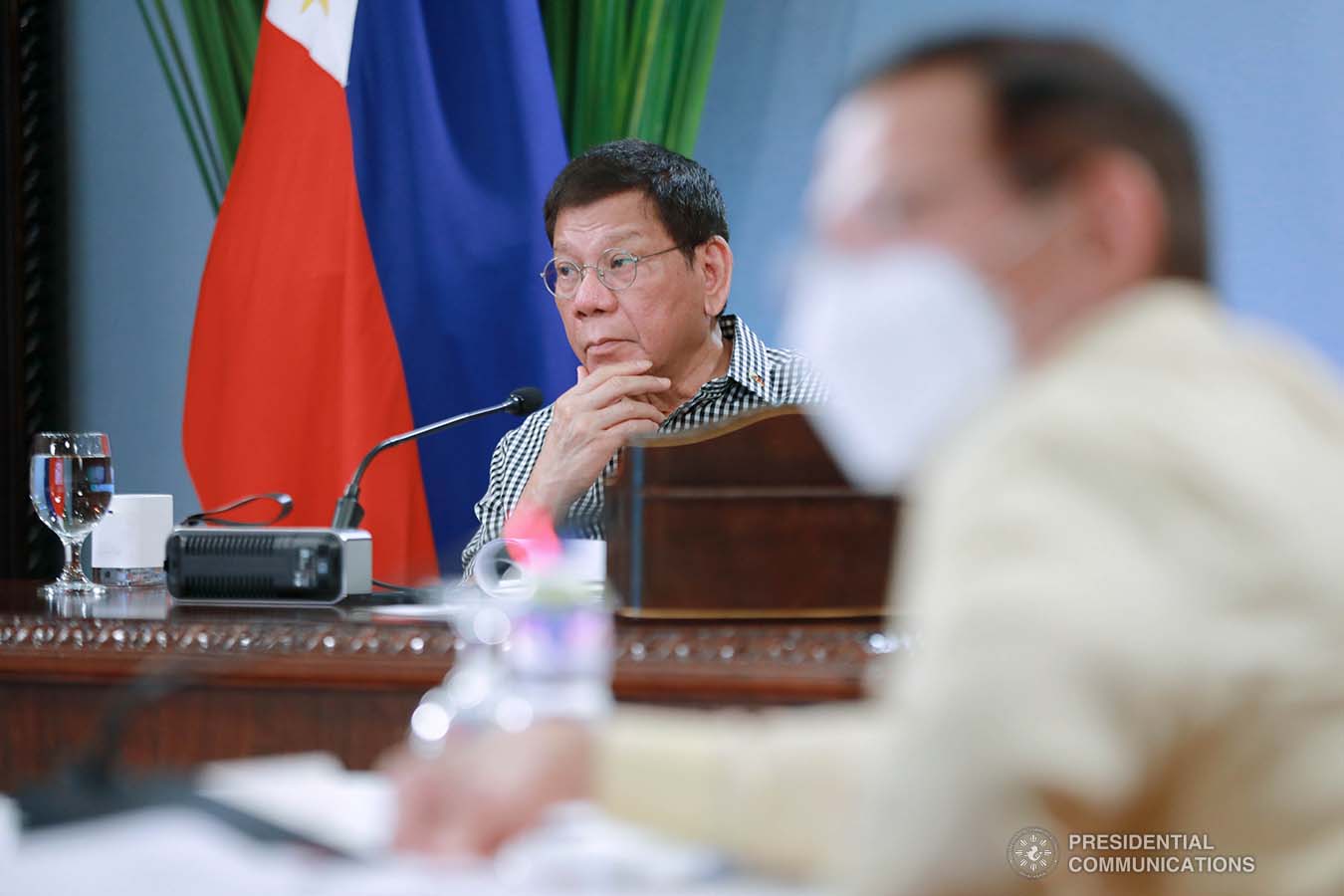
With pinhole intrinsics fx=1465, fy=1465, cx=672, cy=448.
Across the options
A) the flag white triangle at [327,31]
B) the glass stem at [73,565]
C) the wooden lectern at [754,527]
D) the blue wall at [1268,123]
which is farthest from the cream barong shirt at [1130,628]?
the flag white triangle at [327,31]

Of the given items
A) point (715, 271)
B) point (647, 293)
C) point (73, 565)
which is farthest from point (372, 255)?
point (73, 565)

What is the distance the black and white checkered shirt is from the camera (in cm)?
262

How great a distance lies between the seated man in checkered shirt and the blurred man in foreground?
6.33 feet

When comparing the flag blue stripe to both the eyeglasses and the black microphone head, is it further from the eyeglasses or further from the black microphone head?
the black microphone head

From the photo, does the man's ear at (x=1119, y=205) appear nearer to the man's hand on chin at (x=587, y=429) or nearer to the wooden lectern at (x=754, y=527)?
the wooden lectern at (x=754, y=527)

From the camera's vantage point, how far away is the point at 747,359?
2.72m

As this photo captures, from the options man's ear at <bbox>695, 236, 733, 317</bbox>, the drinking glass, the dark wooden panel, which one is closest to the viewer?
the drinking glass

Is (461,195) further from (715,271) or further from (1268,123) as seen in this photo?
(1268,123)

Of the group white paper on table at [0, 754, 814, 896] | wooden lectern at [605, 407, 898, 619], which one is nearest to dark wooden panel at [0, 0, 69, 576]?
wooden lectern at [605, 407, 898, 619]

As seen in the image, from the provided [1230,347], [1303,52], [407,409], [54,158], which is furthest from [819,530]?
[54,158]

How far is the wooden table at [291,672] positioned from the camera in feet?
4.53

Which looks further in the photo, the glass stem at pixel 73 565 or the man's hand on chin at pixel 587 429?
the man's hand on chin at pixel 587 429

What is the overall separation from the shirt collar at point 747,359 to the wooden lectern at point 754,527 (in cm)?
116

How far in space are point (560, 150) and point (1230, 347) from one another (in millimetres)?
2350
